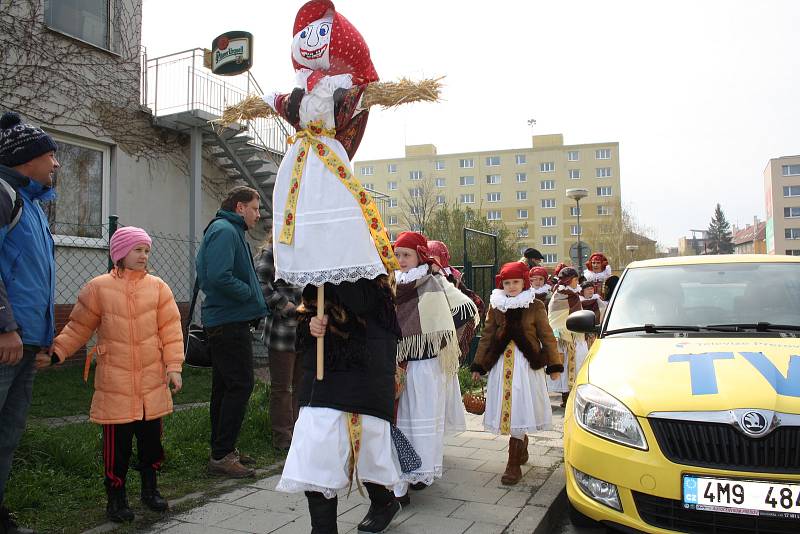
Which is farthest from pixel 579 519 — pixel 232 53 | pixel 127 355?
pixel 232 53

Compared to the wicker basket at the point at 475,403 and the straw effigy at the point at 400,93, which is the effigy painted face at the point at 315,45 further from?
the wicker basket at the point at 475,403

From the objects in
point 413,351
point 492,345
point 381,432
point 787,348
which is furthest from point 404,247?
point 787,348

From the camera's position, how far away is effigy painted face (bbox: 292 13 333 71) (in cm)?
312

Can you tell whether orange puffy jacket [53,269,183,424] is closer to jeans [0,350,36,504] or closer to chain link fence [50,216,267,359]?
jeans [0,350,36,504]

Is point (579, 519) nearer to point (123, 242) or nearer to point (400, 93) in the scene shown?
point (400, 93)

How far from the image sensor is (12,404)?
325 centimetres

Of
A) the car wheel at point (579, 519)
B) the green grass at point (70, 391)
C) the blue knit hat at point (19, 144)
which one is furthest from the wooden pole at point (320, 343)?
the green grass at point (70, 391)

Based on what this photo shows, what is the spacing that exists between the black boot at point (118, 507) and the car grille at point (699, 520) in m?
2.81

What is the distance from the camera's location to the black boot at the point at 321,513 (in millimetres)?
2826

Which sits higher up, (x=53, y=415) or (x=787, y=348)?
(x=787, y=348)

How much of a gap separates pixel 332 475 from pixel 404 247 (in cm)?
196

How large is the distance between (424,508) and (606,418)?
134 centimetres

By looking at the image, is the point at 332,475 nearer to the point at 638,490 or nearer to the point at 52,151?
the point at 638,490

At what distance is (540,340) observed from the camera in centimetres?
498
